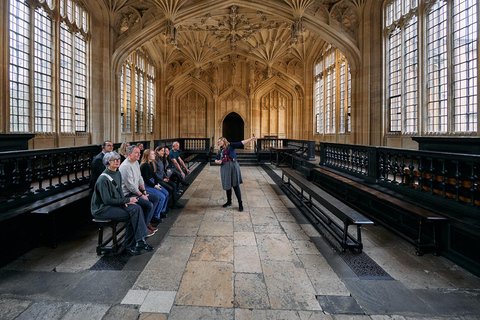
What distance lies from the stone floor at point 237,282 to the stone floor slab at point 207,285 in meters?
0.01

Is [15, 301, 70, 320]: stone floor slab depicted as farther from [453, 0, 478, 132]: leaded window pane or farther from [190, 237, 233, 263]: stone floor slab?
[453, 0, 478, 132]: leaded window pane

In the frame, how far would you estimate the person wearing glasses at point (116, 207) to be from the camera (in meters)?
3.42

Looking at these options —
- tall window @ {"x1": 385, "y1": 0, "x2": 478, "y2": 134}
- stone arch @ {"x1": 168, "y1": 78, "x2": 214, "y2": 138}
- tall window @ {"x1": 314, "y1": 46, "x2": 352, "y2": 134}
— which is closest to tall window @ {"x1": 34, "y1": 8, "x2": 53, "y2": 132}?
tall window @ {"x1": 385, "y1": 0, "x2": 478, "y2": 134}

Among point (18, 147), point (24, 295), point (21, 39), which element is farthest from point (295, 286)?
point (21, 39)

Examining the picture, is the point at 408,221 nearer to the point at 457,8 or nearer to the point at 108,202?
the point at 108,202

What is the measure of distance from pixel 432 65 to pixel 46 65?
1355cm

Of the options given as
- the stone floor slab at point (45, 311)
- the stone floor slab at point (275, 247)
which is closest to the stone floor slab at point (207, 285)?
the stone floor slab at point (275, 247)

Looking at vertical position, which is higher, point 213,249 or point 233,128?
point 233,128

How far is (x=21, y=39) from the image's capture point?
8.09 metres

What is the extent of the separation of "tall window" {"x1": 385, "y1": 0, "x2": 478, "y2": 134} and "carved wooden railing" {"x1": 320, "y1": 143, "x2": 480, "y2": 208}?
372 centimetres

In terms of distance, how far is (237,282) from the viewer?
2.88 meters

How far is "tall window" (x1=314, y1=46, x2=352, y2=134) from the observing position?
15180mm

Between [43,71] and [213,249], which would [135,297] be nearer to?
[213,249]

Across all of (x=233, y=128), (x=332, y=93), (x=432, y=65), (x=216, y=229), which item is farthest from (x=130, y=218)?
(x=233, y=128)
